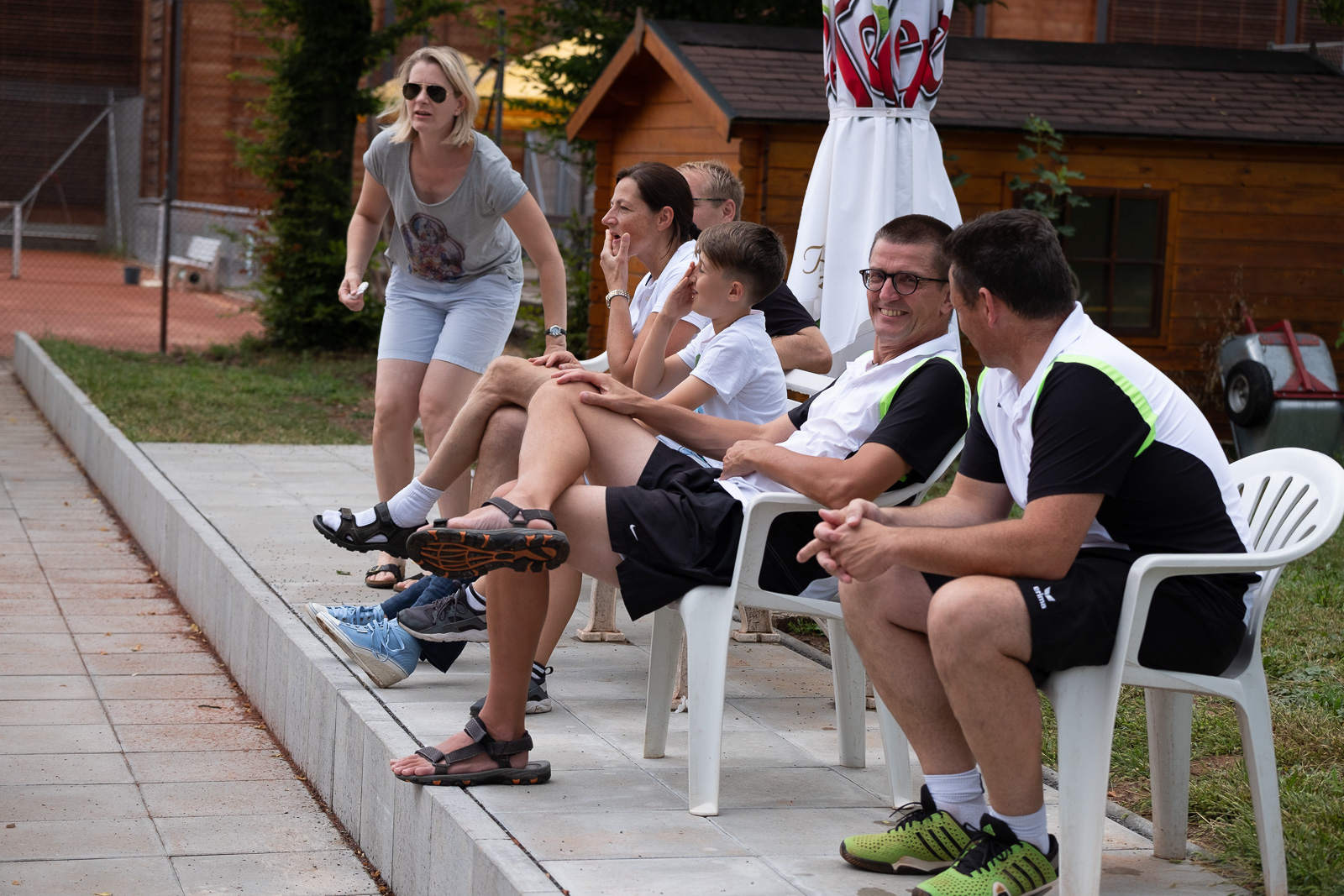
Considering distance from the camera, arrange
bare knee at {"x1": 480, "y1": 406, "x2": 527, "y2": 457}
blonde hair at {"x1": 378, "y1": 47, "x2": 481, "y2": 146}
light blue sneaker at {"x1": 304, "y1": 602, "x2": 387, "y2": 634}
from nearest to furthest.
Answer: bare knee at {"x1": 480, "y1": 406, "x2": 527, "y2": 457}
light blue sneaker at {"x1": 304, "y1": 602, "x2": 387, "y2": 634}
blonde hair at {"x1": 378, "y1": 47, "x2": 481, "y2": 146}

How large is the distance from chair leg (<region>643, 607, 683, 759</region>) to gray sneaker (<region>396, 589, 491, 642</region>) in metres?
0.59

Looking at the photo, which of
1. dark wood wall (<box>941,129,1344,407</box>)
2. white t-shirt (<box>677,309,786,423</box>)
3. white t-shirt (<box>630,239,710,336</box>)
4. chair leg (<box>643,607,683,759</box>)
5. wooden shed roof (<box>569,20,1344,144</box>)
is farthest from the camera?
dark wood wall (<box>941,129,1344,407</box>)

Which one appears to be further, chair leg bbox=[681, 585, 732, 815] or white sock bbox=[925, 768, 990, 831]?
chair leg bbox=[681, 585, 732, 815]

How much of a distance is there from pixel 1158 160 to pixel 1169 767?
789 cm

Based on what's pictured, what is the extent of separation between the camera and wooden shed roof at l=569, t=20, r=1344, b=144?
9258 millimetres

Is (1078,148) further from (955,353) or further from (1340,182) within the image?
(955,353)

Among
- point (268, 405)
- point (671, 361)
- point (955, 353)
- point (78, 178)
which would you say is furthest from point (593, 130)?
point (78, 178)

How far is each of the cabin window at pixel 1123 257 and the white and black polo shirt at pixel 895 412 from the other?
23.1 ft

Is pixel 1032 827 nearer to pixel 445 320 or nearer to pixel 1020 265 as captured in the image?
pixel 1020 265

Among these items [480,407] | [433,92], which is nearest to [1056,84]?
[433,92]

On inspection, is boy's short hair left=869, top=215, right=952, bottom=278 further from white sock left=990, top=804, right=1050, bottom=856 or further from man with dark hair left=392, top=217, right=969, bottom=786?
white sock left=990, top=804, right=1050, bottom=856

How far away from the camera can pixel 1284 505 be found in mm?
2807

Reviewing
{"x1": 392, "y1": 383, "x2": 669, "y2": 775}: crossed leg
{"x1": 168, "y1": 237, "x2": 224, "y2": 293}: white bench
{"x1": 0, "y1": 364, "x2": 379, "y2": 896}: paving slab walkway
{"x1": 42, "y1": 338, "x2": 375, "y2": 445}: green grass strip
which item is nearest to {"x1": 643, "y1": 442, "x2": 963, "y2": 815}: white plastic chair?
{"x1": 392, "y1": 383, "x2": 669, "y2": 775}: crossed leg

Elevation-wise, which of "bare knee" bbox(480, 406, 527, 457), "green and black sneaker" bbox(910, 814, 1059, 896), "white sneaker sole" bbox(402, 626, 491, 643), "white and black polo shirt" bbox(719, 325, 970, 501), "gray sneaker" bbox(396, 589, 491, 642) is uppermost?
"white and black polo shirt" bbox(719, 325, 970, 501)
